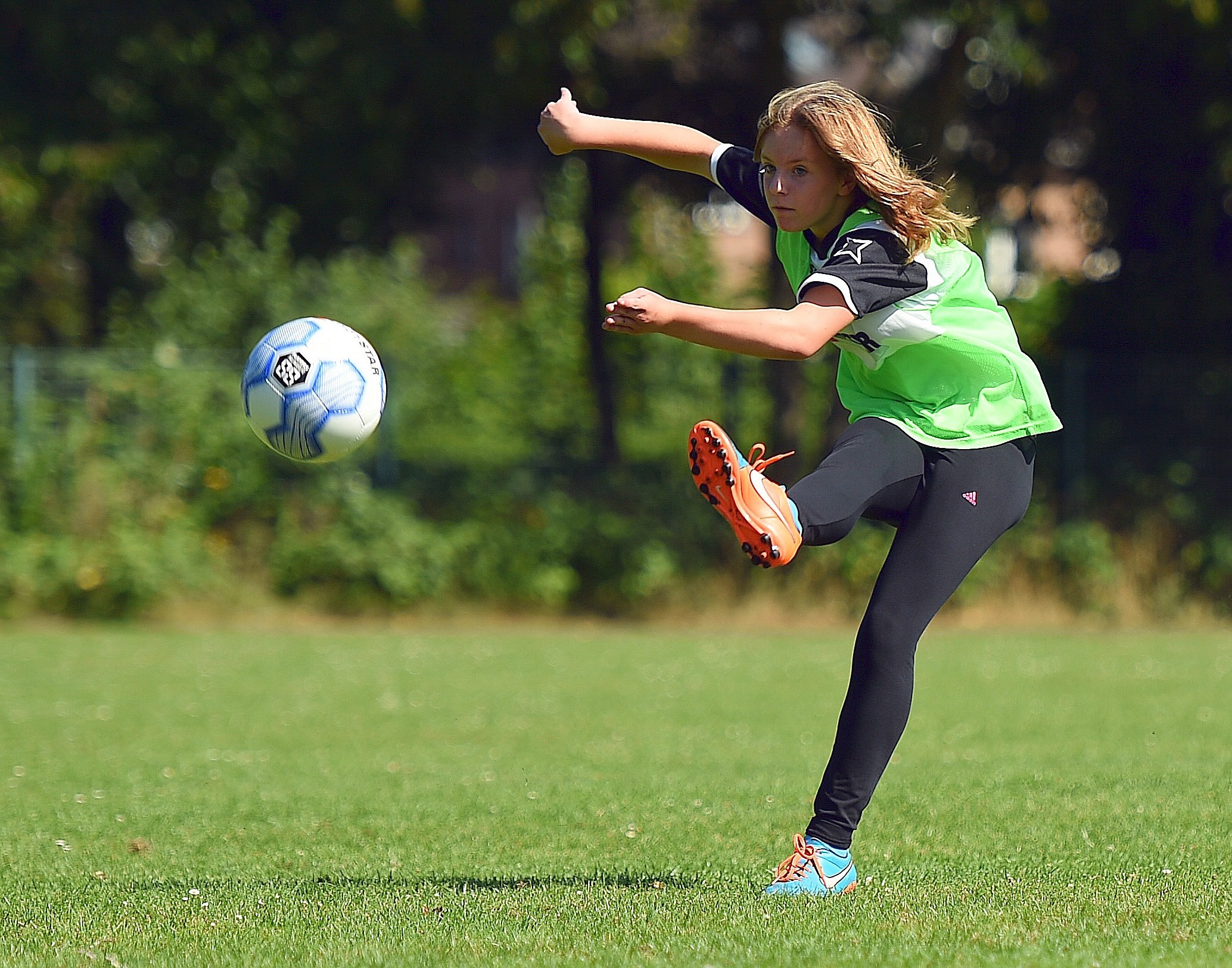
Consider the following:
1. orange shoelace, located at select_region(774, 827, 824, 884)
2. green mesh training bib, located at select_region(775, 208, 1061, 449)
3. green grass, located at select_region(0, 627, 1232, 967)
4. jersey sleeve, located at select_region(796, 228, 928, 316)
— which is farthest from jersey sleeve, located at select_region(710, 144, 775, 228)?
green grass, located at select_region(0, 627, 1232, 967)

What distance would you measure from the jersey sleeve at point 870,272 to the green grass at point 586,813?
167 centimetres

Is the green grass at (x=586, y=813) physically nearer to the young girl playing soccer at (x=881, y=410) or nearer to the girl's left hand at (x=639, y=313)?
the young girl playing soccer at (x=881, y=410)

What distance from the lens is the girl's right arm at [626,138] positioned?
5000 millimetres

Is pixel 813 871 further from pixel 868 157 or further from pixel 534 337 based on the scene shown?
pixel 534 337

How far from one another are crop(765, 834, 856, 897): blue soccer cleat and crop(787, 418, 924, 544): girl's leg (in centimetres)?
92

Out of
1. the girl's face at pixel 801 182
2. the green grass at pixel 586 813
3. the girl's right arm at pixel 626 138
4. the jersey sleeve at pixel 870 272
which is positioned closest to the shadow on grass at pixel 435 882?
the green grass at pixel 586 813

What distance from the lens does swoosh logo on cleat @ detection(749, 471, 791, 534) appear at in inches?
164

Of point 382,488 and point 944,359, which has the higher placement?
point 944,359

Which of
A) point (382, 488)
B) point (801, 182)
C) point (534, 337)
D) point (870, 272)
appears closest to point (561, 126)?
point (801, 182)

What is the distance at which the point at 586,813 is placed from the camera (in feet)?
21.3

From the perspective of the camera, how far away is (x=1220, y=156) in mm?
16469

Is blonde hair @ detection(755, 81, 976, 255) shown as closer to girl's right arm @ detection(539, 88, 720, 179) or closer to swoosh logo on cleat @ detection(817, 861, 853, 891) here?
girl's right arm @ detection(539, 88, 720, 179)

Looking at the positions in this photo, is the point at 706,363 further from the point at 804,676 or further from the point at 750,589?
the point at 804,676

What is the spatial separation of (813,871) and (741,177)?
82.6 inches
